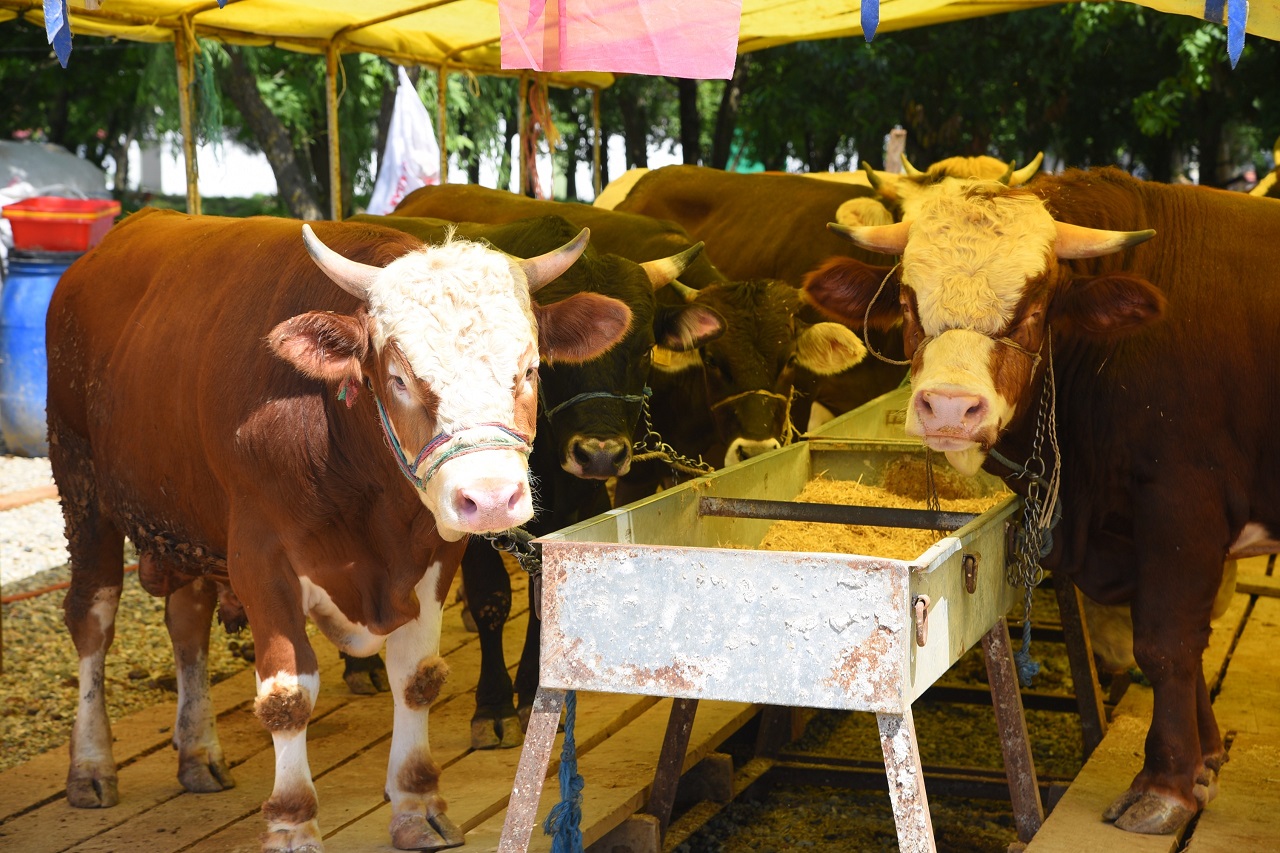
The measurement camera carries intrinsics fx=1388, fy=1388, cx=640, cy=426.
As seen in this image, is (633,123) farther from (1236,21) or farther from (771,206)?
(1236,21)

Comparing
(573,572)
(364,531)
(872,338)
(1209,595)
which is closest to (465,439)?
(573,572)

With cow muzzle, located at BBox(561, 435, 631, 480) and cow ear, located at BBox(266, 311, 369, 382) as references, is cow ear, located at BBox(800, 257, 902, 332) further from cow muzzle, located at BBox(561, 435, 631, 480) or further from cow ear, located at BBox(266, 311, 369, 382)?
cow ear, located at BBox(266, 311, 369, 382)

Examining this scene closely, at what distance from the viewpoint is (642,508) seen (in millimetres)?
3697

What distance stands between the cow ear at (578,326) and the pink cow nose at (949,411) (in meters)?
0.83

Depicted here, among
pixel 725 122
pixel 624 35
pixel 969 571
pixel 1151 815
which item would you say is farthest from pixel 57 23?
pixel 725 122

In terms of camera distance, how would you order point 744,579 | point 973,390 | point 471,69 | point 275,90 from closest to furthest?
point 744,579, point 973,390, point 471,69, point 275,90

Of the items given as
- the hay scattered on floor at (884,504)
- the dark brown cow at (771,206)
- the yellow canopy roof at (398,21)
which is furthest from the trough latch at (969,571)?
the yellow canopy roof at (398,21)

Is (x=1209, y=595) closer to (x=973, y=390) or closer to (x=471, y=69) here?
(x=973, y=390)

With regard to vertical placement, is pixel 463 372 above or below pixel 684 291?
above

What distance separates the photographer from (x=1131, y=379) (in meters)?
3.90

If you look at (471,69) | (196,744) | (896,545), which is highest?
(471,69)

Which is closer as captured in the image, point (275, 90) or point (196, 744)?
point (196, 744)

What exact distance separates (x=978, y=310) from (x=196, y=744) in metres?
2.79

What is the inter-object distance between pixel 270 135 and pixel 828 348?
447 inches
